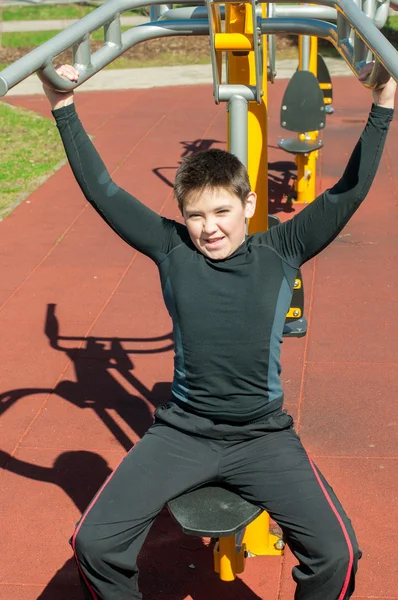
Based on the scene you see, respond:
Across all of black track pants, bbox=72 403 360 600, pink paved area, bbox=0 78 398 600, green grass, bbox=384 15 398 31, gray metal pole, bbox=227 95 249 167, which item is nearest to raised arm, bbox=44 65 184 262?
gray metal pole, bbox=227 95 249 167

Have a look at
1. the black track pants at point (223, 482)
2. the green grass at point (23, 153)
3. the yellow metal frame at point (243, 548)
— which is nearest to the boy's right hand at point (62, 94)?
the black track pants at point (223, 482)

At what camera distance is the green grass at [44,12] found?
21312mm

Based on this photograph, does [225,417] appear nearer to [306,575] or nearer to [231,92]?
[306,575]

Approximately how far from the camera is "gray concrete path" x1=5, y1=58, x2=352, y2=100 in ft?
45.2

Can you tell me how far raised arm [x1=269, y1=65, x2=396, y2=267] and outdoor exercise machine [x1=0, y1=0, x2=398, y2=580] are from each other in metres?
0.18

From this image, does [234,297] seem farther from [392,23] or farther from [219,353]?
[392,23]

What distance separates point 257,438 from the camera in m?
2.58

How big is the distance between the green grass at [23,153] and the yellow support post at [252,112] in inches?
190

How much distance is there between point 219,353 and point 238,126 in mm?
700

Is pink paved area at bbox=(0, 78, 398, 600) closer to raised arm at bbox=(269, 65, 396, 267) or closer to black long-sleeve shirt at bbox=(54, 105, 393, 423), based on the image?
black long-sleeve shirt at bbox=(54, 105, 393, 423)

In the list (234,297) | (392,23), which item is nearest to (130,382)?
(234,297)

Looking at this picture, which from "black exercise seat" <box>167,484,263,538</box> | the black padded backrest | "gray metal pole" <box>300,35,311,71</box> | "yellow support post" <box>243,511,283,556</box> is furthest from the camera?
"gray metal pole" <box>300,35,311,71</box>

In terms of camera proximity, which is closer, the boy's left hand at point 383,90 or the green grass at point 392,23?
the boy's left hand at point 383,90

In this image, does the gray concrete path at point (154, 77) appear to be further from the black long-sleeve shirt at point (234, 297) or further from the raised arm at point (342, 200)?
the raised arm at point (342, 200)
